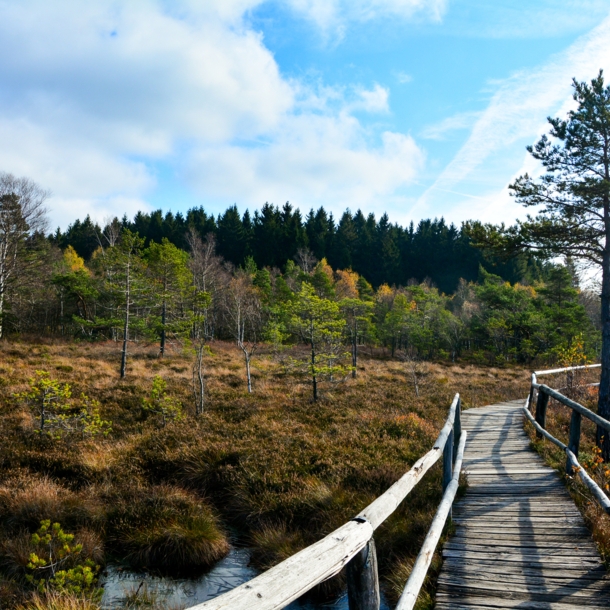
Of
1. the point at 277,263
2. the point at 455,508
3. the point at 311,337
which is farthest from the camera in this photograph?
the point at 277,263

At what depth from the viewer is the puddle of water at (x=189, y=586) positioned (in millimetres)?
5814

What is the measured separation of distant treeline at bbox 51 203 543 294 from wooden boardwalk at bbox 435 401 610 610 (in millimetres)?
68445

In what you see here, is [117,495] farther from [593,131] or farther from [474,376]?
[474,376]

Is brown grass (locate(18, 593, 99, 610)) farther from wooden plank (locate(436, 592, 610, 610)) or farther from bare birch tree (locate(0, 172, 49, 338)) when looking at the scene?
bare birch tree (locate(0, 172, 49, 338))

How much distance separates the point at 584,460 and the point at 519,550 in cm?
431

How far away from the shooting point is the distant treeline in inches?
3031

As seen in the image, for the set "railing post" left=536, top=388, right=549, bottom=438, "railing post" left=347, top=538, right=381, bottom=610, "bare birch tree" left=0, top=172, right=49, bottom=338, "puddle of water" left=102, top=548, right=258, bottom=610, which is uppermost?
"bare birch tree" left=0, top=172, right=49, bottom=338

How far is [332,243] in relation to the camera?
82.8m

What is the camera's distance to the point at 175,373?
23609 mm

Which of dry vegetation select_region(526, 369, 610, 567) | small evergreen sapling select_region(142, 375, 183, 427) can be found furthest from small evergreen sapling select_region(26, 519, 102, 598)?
small evergreen sapling select_region(142, 375, 183, 427)

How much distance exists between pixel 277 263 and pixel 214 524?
69.2 m

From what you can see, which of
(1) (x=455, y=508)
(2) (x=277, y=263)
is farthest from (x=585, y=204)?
(2) (x=277, y=263)

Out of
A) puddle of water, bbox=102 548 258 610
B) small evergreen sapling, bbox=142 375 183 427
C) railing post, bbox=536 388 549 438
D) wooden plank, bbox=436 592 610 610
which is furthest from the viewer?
small evergreen sapling, bbox=142 375 183 427

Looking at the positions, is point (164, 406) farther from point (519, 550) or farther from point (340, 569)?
point (340, 569)
